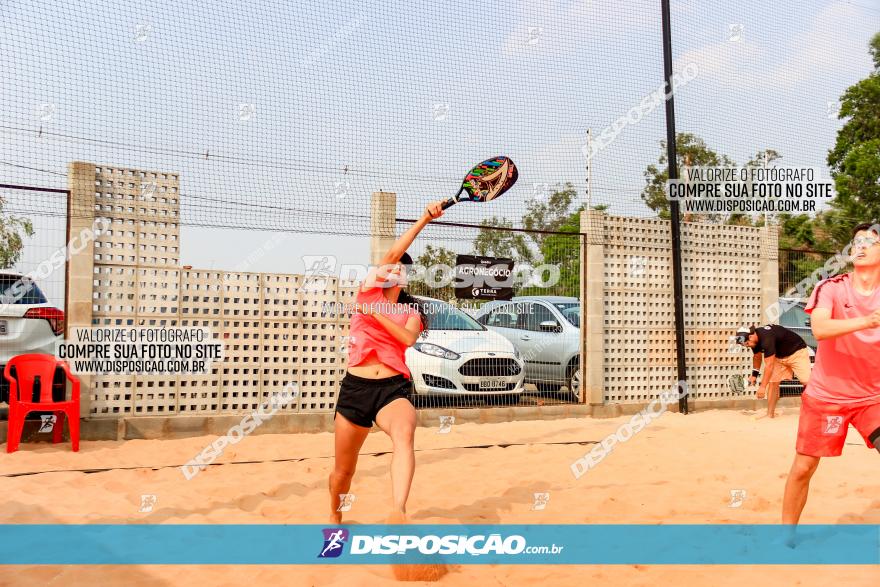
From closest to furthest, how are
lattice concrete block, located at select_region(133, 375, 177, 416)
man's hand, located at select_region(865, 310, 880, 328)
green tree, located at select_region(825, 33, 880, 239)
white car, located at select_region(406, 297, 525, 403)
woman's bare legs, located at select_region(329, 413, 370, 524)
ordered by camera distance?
man's hand, located at select_region(865, 310, 880, 328) < woman's bare legs, located at select_region(329, 413, 370, 524) < lattice concrete block, located at select_region(133, 375, 177, 416) < white car, located at select_region(406, 297, 525, 403) < green tree, located at select_region(825, 33, 880, 239)

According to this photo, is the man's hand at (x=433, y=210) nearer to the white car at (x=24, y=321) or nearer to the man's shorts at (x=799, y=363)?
the white car at (x=24, y=321)

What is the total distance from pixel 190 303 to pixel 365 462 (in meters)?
2.85

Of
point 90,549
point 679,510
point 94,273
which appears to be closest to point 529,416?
point 679,510

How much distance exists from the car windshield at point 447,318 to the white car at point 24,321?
4.14 metres

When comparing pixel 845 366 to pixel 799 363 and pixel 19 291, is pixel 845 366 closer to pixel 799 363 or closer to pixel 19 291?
pixel 799 363

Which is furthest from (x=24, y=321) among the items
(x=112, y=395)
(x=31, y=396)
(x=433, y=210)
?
(x=433, y=210)

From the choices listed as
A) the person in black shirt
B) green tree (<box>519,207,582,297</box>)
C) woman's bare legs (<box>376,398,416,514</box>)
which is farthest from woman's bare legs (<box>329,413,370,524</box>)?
the person in black shirt

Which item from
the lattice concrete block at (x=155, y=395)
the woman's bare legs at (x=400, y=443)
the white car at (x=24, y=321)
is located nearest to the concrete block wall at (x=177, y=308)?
the lattice concrete block at (x=155, y=395)

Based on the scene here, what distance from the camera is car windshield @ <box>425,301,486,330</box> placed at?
365 inches

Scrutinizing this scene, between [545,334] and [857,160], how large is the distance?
21357 millimetres

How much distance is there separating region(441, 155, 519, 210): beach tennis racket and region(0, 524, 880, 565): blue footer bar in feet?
6.24

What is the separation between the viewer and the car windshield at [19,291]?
747 cm

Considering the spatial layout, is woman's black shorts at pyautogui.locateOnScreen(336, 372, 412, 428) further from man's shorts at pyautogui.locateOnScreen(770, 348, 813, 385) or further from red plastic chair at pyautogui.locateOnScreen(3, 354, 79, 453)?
man's shorts at pyautogui.locateOnScreen(770, 348, 813, 385)

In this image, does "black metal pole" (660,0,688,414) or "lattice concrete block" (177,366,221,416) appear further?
"black metal pole" (660,0,688,414)
